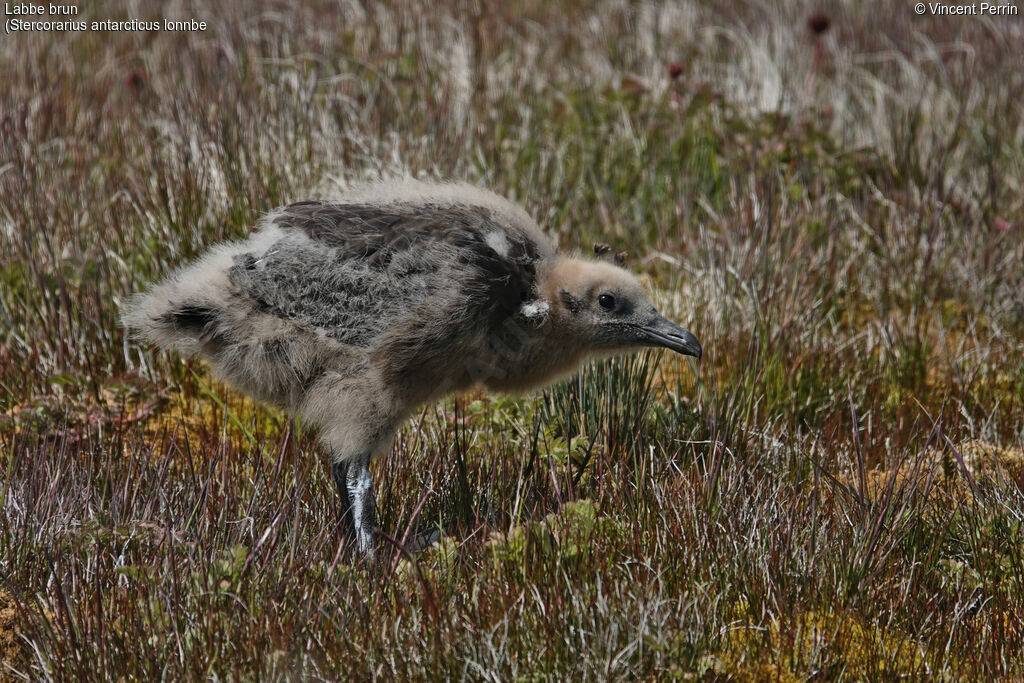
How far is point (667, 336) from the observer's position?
3.77 meters

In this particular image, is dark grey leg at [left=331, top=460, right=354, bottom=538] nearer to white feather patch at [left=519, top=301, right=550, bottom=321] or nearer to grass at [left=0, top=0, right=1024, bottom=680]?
grass at [left=0, top=0, right=1024, bottom=680]

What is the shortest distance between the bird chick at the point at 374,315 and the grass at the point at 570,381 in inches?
9.0

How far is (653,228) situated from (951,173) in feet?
5.75

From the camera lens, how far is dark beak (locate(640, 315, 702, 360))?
3.72 m

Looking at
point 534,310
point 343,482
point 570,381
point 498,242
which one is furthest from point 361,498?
point 570,381

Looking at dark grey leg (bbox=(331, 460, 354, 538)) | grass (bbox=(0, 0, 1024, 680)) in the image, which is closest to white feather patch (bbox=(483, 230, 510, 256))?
grass (bbox=(0, 0, 1024, 680))

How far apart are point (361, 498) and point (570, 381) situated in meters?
1.07

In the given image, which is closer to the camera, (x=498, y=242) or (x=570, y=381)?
(x=498, y=242)

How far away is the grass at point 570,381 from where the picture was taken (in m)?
2.99

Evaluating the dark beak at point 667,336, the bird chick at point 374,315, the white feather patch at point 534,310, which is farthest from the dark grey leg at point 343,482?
the dark beak at point 667,336

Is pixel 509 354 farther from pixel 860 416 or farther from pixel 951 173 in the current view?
pixel 951 173

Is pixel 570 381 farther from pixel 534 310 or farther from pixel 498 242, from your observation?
pixel 498 242

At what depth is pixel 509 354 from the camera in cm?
370

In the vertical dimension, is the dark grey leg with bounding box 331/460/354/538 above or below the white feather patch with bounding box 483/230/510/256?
below
